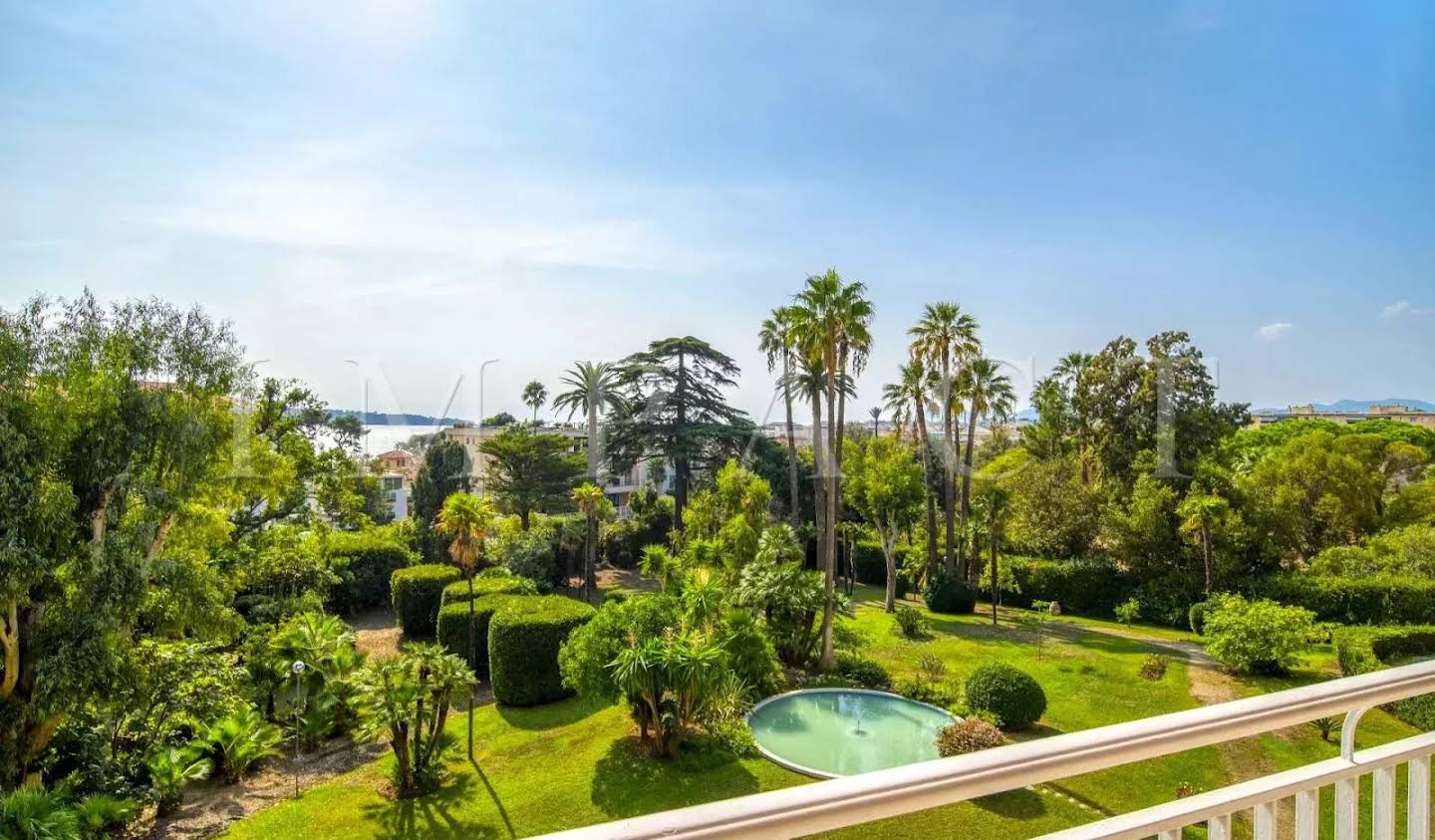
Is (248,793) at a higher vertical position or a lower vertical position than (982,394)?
lower

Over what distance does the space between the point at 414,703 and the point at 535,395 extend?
1689 inches

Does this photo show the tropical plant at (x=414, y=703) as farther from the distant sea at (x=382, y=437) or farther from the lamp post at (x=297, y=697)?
the distant sea at (x=382, y=437)

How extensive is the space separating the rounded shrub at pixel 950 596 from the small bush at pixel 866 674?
8.87 metres

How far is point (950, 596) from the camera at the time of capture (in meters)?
24.3

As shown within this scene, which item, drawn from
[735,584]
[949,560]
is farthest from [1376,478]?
Result: [735,584]

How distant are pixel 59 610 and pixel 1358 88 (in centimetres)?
2040

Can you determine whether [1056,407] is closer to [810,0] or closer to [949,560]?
[949,560]

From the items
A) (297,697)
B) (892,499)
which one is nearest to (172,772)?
(297,697)

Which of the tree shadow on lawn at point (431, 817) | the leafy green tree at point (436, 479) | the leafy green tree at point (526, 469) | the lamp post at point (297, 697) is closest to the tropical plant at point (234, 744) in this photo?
the lamp post at point (297, 697)

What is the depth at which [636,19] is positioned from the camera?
8273 millimetres

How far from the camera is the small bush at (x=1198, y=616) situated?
Answer: 20.5 metres

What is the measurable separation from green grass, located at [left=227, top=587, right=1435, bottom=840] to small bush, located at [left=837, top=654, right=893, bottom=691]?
331cm

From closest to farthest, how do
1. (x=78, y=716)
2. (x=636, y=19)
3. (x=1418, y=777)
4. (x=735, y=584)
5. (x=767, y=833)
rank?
(x=767, y=833) → (x=1418, y=777) → (x=636, y=19) → (x=78, y=716) → (x=735, y=584)

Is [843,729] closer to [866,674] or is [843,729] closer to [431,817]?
[866,674]
